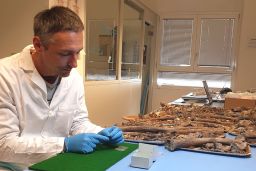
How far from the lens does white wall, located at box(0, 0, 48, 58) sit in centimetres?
273

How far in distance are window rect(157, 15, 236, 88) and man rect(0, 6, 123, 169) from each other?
15.2 feet

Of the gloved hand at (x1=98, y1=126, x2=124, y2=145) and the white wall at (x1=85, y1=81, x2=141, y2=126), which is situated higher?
the gloved hand at (x1=98, y1=126, x2=124, y2=145)

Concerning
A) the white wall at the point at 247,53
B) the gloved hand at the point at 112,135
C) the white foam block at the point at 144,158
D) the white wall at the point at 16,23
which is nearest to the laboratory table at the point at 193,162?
the white foam block at the point at 144,158

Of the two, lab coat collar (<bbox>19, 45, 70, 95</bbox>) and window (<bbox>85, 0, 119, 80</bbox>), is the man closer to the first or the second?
lab coat collar (<bbox>19, 45, 70, 95</bbox>)

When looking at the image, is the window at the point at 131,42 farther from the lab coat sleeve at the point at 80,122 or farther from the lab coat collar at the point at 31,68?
the lab coat collar at the point at 31,68

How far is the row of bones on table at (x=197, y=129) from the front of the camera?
4.73 ft

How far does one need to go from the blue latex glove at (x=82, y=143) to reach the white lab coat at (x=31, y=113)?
0.03 metres

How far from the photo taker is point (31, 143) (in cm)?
126

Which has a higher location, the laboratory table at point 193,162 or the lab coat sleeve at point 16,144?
the lab coat sleeve at point 16,144

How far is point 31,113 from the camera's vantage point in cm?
140

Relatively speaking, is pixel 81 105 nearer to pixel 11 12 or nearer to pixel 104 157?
pixel 104 157

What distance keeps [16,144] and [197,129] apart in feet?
3.32

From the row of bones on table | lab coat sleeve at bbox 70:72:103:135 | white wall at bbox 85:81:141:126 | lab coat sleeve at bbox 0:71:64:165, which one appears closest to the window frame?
white wall at bbox 85:81:141:126

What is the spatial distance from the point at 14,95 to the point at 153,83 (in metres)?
4.91
